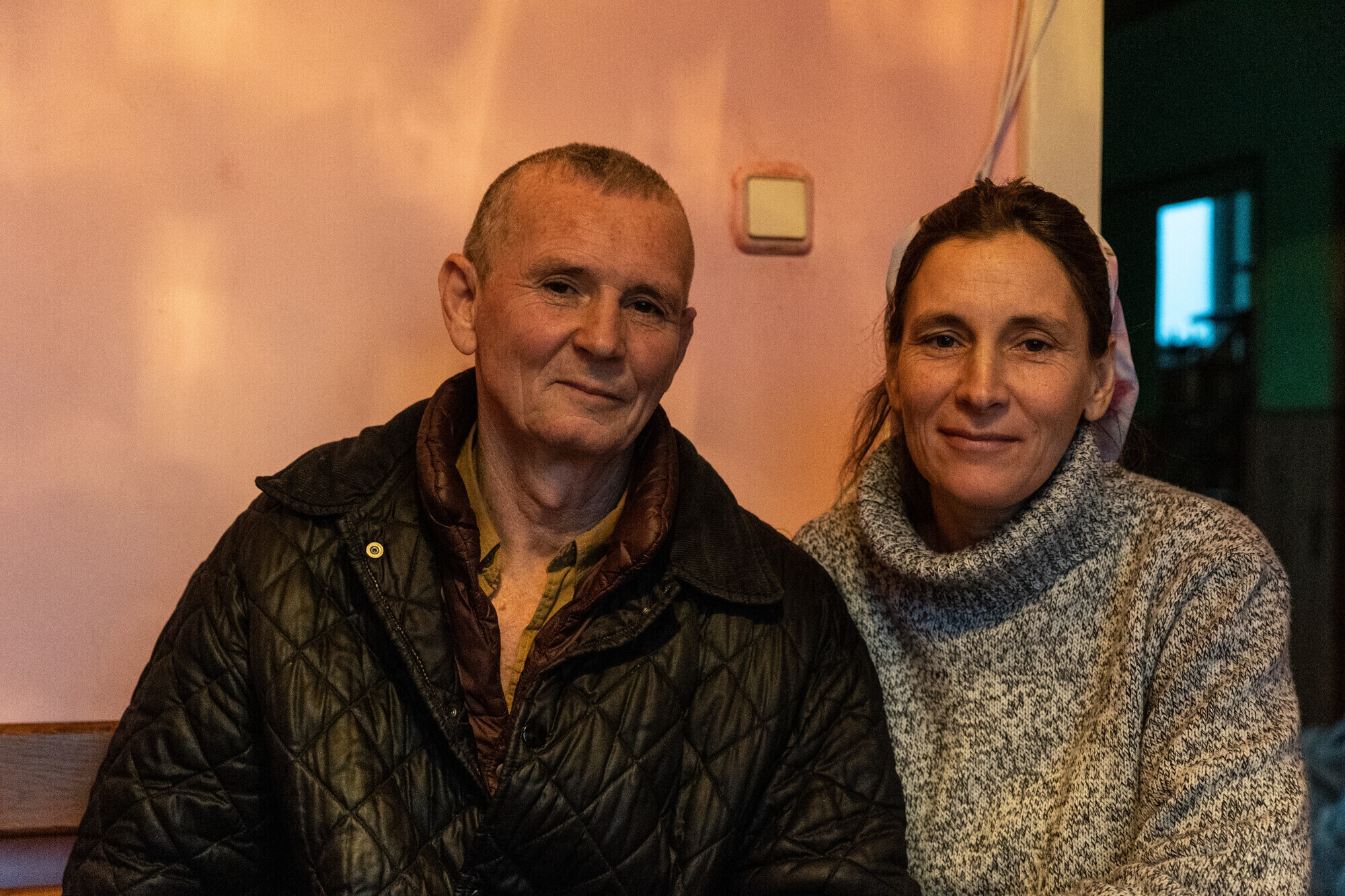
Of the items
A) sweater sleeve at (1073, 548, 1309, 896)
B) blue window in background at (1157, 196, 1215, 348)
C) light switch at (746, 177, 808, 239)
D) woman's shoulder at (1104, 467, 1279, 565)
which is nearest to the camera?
sweater sleeve at (1073, 548, 1309, 896)

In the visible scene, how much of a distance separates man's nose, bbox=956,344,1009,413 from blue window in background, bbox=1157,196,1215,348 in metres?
4.02

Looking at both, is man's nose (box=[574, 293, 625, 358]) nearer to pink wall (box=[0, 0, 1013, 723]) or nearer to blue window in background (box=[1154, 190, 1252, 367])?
pink wall (box=[0, 0, 1013, 723])

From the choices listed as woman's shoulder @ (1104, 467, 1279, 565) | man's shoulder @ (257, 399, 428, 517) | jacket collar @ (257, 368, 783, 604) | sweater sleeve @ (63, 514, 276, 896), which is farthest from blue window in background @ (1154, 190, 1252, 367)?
sweater sleeve @ (63, 514, 276, 896)


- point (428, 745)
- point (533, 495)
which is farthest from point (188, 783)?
point (533, 495)

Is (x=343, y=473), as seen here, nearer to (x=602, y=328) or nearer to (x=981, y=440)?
(x=602, y=328)

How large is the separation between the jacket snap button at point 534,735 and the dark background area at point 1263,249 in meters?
3.51

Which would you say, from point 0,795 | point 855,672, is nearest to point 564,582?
point 855,672

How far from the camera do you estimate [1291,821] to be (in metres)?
1.17

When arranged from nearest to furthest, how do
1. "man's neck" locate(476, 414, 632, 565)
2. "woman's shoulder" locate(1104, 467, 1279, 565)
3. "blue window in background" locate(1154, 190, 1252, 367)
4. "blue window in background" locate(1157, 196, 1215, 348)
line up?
"woman's shoulder" locate(1104, 467, 1279, 565), "man's neck" locate(476, 414, 632, 565), "blue window in background" locate(1154, 190, 1252, 367), "blue window in background" locate(1157, 196, 1215, 348)

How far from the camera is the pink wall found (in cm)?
156

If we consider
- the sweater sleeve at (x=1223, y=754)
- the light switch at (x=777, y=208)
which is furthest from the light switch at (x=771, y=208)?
the sweater sleeve at (x=1223, y=754)

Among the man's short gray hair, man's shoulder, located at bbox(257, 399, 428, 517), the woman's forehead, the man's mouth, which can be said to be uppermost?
the man's short gray hair

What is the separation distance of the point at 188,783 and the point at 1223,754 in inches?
46.5

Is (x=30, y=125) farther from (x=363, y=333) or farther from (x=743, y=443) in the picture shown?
(x=743, y=443)
